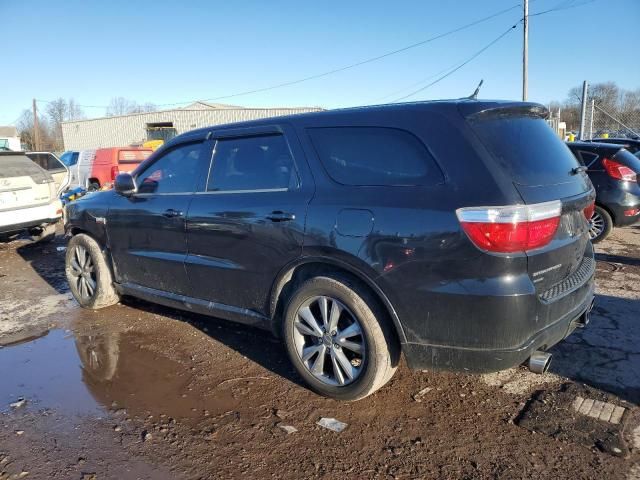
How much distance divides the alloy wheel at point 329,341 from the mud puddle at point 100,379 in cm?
63

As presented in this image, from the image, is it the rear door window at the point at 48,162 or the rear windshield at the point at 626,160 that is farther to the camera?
the rear door window at the point at 48,162

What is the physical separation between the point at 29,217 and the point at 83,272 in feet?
12.2

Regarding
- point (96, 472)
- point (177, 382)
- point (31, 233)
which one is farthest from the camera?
point (31, 233)

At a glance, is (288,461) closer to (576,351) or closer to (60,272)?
(576,351)

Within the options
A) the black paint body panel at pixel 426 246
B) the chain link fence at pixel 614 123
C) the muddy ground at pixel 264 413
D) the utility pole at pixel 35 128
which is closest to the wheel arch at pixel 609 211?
the muddy ground at pixel 264 413

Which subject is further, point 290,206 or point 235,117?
point 235,117

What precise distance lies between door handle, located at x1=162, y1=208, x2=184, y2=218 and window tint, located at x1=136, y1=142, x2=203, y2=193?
7.2 inches

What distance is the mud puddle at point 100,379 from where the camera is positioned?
3291 mm

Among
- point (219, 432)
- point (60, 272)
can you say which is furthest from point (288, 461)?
point (60, 272)

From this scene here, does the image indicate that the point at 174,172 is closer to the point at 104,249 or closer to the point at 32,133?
the point at 104,249

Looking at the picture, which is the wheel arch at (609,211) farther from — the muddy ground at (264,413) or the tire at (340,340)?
the tire at (340,340)

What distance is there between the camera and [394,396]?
130 inches

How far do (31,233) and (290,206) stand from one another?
7.70 meters

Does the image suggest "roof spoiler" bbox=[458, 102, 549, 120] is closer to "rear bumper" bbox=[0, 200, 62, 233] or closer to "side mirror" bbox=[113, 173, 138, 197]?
"side mirror" bbox=[113, 173, 138, 197]
